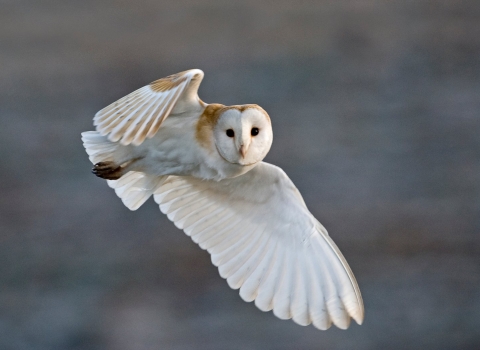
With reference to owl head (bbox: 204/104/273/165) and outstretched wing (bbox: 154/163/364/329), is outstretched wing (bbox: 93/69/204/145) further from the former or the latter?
outstretched wing (bbox: 154/163/364/329)

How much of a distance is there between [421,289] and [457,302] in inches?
12.1

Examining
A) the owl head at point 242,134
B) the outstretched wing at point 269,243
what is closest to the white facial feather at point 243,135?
the owl head at point 242,134

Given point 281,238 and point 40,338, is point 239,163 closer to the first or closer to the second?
point 281,238

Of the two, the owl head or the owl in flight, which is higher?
the owl head

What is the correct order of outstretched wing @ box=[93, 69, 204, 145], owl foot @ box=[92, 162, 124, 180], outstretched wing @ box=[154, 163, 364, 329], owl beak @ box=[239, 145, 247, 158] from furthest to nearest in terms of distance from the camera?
outstretched wing @ box=[154, 163, 364, 329] → owl foot @ box=[92, 162, 124, 180] → owl beak @ box=[239, 145, 247, 158] → outstretched wing @ box=[93, 69, 204, 145]

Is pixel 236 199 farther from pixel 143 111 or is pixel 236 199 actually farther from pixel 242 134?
pixel 143 111

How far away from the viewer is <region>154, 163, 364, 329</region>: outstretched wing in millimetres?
3156

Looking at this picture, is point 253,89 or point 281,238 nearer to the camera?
point 281,238

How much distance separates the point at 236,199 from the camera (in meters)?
3.33

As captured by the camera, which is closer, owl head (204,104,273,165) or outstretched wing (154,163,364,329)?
owl head (204,104,273,165)

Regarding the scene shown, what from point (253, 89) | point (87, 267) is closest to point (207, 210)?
point (87, 267)

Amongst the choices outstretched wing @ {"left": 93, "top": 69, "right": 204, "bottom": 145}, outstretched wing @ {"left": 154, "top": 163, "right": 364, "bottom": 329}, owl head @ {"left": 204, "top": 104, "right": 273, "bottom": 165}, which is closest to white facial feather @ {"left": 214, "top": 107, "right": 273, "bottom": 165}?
owl head @ {"left": 204, "top": 104, "right": 273, "bottom": 165}

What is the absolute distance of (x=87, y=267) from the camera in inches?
271

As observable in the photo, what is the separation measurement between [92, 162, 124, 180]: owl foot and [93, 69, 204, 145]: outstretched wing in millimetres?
360
